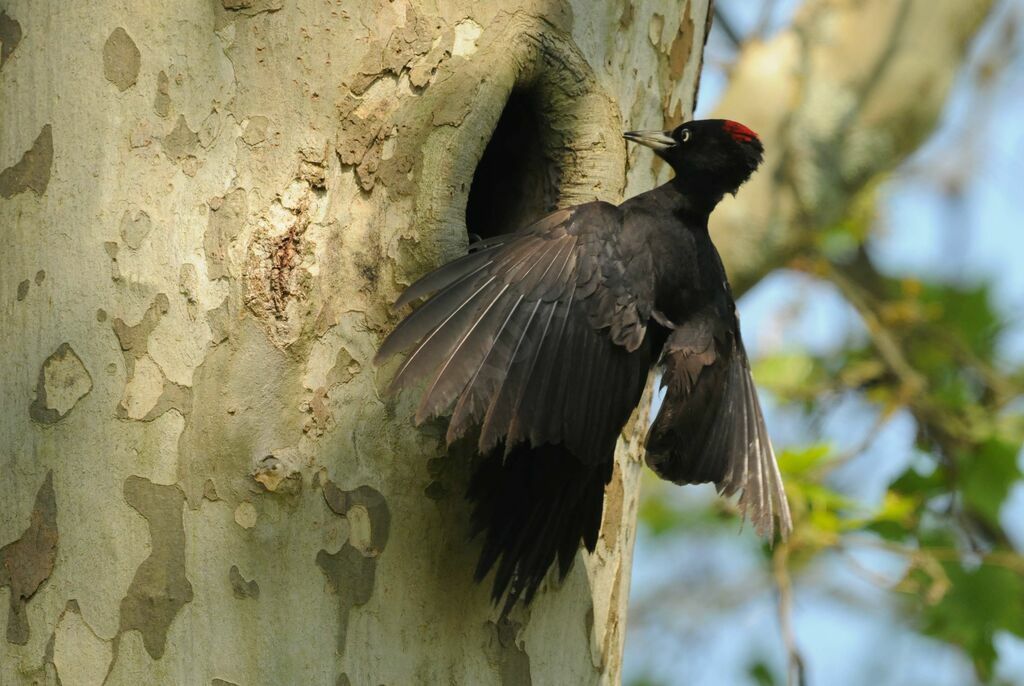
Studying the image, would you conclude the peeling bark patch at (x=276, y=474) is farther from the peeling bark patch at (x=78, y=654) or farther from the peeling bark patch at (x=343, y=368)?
the peeling bark patch at (x=78, y=654)

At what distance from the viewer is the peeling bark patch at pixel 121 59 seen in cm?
213

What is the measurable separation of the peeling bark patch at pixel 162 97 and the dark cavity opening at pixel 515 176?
0.65 m

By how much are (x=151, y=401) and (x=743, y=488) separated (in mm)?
1330

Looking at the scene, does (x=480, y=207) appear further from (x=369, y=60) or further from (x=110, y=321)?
(x=110, y=321)

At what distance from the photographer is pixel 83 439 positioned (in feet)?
6.64

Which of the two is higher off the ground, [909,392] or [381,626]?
[909,392]

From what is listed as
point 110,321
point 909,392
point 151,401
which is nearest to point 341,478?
point 151,401

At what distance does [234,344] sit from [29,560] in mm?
494

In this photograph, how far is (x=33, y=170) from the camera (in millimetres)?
2117

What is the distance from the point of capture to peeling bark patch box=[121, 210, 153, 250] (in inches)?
82.0

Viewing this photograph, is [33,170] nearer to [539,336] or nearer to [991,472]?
[539,336]

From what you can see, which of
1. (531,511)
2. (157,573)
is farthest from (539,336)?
(157,573)

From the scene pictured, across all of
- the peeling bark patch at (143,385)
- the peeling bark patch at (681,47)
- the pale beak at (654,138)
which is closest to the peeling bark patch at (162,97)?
the peeling bark patch at (143,385)

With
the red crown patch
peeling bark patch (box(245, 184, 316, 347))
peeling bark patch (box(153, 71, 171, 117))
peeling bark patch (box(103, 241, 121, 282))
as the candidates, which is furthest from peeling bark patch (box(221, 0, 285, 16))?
the red crown patch
